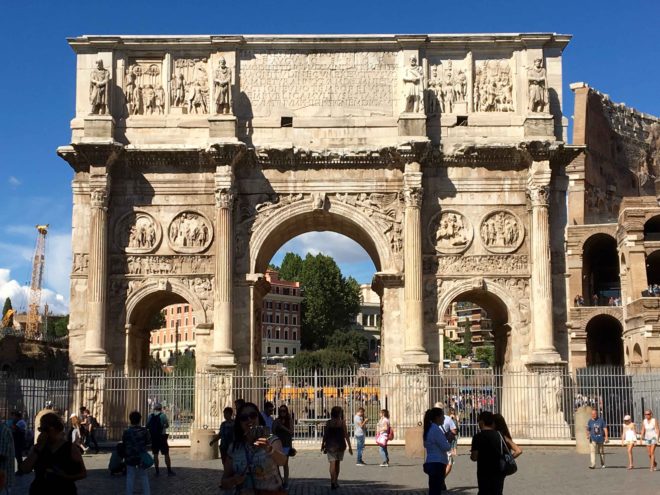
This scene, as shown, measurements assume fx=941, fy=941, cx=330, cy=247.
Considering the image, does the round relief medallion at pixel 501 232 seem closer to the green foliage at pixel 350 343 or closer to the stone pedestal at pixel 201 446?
the stone pedestal at pixel 201 446

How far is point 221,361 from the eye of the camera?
73.2 ft

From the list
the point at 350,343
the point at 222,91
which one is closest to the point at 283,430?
the point at 222,91

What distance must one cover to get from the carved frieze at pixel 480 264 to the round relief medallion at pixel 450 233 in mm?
229

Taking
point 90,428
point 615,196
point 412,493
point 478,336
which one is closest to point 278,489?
point 412,493

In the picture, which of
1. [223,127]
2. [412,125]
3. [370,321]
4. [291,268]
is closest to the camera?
[412,125]

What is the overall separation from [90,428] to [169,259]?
516 cm

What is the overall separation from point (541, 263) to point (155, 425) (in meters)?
11.5

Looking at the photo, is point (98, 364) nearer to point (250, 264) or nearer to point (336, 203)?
point (250, 264)

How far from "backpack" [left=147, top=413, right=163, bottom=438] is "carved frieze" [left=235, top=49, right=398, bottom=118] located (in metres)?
10.8

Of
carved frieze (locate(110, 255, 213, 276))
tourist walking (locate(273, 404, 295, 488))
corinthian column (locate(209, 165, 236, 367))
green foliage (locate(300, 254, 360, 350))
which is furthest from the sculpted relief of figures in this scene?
green foliage (locate(300, 254, 360, 350))

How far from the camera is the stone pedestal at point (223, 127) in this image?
23.2 metres

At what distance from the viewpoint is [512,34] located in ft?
79.2

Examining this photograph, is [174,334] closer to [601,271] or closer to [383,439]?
[601,271]

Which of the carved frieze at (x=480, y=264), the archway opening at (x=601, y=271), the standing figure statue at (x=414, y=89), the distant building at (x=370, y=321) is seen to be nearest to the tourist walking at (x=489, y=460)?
the carved frieze at (x=480, y=264)
